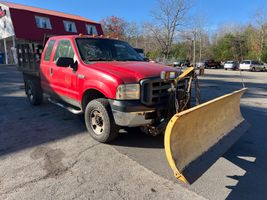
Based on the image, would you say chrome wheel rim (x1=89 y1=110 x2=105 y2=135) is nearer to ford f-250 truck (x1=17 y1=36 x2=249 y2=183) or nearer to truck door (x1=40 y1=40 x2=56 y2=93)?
ford f-250 truck (x1=17 y1=36 x2=249 y2=183)

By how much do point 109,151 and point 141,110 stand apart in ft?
3.19

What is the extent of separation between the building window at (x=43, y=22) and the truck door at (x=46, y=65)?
85.4 feet

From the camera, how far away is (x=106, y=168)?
3695mm

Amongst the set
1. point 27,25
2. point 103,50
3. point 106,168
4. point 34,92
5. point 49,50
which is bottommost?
point 106,168

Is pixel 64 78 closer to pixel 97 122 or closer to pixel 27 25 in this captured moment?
pixel 97 122

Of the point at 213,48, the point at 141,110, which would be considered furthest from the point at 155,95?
the point at 213,48

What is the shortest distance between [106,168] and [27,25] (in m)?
29.4

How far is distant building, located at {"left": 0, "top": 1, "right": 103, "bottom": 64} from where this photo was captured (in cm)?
2797

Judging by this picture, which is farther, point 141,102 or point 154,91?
point 154,91

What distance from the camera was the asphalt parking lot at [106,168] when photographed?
10.1 ft

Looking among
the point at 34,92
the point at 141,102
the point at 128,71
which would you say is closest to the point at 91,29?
the point at 34,92

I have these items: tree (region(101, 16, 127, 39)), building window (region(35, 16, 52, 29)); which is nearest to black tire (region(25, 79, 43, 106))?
building window (region(35, 16, 52, 29))

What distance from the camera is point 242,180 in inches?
134

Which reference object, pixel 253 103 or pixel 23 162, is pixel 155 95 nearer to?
pixel 23 162
